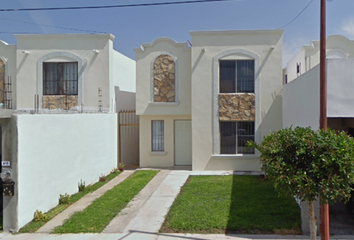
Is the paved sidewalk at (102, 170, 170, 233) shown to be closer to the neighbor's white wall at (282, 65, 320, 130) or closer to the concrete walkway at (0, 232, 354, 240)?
the concrete walkway at (0, 232, 354, 240)

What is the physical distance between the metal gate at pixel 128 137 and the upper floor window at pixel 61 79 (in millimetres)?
2644

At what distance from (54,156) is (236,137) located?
792cm

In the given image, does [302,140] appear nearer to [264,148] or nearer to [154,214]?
[264,148]

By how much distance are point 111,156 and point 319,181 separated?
10.4 meters

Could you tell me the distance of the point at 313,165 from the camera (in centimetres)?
525

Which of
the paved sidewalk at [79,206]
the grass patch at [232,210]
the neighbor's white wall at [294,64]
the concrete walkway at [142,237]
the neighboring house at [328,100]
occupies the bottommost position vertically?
the concrete walkway at [142,237]

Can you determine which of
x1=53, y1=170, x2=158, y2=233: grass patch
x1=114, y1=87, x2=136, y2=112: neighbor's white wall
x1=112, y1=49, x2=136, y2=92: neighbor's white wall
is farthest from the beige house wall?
x1=53, y1=170, x2=158, y2=233: grass patch

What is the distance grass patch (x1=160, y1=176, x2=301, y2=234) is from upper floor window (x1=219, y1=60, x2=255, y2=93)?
4.38 metres

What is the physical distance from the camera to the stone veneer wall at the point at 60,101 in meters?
14.5

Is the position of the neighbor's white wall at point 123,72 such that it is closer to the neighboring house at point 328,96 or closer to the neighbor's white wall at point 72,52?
the neighbor's white wall at point 72,52

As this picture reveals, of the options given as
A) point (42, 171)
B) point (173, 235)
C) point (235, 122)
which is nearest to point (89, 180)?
point (42, 171)

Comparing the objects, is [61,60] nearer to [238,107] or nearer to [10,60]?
[10,60]

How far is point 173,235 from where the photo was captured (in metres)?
7.09

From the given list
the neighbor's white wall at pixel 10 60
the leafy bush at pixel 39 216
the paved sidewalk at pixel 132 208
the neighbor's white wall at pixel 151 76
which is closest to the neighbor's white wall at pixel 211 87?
the neighbor's white wall at pixel 151 76
